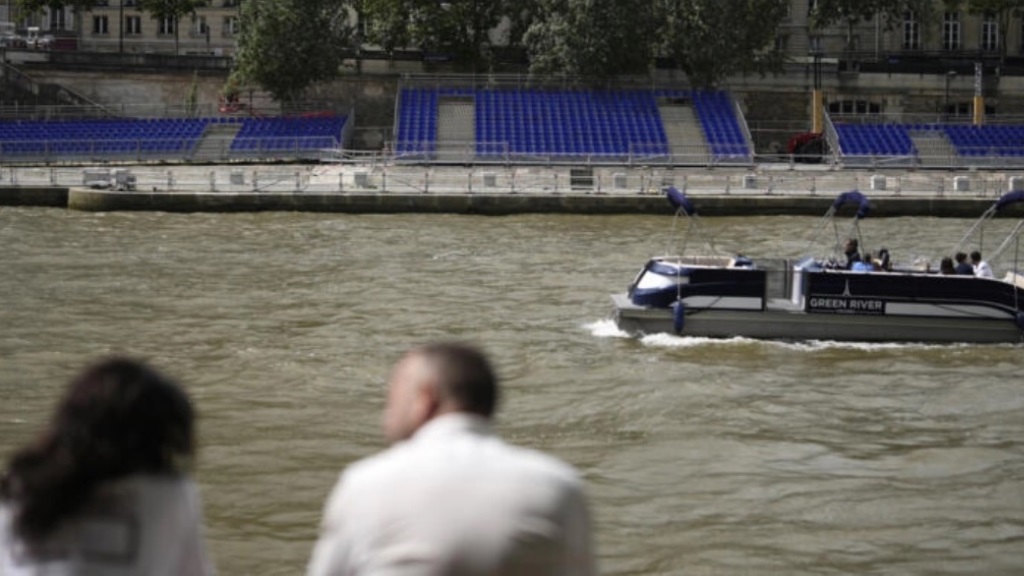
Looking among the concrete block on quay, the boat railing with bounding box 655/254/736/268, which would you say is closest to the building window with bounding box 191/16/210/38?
the concrete block on quay

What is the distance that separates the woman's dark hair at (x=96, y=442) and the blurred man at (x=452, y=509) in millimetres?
560

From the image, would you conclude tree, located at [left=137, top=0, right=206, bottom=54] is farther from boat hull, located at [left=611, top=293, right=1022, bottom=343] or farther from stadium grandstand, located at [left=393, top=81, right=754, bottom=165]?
boat hull, located at [left=611, top=293, right=1022, bottom=343]

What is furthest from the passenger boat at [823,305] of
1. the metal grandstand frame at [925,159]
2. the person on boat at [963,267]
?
the metal grandstand frame at [925,159]

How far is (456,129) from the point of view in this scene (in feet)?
226

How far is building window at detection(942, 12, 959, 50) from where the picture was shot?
272 feet

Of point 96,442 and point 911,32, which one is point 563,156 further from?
point 96,442

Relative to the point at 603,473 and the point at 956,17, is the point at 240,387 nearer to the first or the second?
the point at 603,473

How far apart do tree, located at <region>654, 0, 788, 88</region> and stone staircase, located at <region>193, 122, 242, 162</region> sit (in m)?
16.6

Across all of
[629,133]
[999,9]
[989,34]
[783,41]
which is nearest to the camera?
[629,133]

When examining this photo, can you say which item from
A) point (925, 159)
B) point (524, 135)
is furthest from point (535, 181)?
point (925, 159)

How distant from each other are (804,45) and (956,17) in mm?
7048

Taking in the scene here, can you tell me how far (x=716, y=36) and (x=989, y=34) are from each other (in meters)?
18.5

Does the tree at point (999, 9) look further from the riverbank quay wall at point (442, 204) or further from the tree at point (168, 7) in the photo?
the tree at point (168, 7)

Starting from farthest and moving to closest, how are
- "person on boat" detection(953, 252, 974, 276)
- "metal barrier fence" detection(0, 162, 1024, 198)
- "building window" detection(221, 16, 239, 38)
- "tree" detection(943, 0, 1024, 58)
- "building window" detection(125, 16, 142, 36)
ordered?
"building window" detection(221, 16, 239, 38) → "building window" detection(125, 16, 142, 36) → "tree" detection(943, 0, 1024, 58) → "metal barrier fence" detection(0, 162, 1024, 198) → "person on boat" detection(953, 252, 974, 276)
